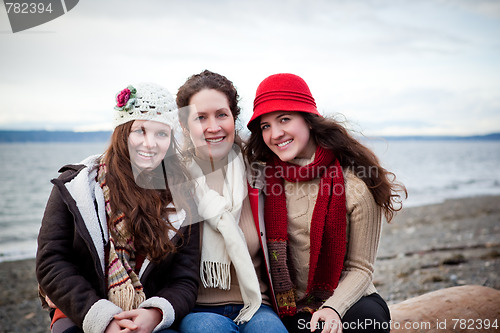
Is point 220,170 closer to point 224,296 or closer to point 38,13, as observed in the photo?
point 224,296

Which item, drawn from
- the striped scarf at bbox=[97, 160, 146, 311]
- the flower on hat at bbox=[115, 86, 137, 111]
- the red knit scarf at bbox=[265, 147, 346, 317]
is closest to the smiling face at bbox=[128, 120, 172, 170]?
the flower on hat at bbox=[115, 86, 137, 111]

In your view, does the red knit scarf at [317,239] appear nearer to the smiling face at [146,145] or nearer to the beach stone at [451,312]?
the beach stone at [451,312]

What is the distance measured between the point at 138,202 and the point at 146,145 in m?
0.36

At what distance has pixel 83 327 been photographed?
7.16 ft

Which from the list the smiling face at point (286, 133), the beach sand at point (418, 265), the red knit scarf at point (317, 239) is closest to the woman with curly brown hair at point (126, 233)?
the red knit scarf at point (317, 239)

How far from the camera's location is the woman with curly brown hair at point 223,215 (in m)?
2.71

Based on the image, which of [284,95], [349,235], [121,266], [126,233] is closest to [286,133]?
[284,95]

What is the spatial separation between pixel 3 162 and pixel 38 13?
40.9 meters

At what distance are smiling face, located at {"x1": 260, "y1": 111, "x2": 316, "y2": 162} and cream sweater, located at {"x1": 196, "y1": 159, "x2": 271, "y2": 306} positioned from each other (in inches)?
17.1

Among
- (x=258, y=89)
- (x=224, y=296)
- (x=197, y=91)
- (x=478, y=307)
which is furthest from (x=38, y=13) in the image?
(x=478, y=307)

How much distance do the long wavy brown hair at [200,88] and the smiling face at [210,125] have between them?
0.03 m

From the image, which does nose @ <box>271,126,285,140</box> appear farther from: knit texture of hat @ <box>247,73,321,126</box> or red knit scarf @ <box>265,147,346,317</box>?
red knit scarf @ <box>265,147,346,317</box>

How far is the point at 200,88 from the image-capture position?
2973 mm

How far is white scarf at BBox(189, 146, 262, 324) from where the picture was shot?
2703 mm
